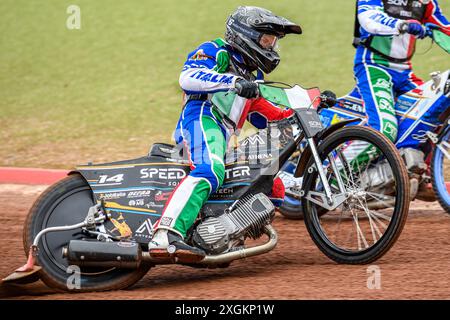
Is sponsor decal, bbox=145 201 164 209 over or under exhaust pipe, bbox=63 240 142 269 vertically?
over

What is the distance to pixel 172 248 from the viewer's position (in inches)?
216

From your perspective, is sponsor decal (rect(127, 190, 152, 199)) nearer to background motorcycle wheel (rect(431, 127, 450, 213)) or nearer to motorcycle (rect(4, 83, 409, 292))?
motorcycle (rect(4, 83, 409, 292))

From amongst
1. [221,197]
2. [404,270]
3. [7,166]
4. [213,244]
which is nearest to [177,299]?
[213,244]

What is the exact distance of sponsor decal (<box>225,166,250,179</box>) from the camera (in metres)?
5.85

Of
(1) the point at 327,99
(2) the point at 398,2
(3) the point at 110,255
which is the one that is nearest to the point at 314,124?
(1) the point at 327,99

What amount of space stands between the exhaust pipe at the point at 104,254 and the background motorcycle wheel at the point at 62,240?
5.6 inches

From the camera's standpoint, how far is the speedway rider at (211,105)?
18.2 ft

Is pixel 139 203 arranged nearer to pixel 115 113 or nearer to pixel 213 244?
pixel 213 244

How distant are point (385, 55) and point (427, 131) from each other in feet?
2.61

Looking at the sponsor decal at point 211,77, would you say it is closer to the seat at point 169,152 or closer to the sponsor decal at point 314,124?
the seat at point 169,152

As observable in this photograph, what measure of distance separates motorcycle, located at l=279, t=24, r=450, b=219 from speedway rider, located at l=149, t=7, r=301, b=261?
1.42m

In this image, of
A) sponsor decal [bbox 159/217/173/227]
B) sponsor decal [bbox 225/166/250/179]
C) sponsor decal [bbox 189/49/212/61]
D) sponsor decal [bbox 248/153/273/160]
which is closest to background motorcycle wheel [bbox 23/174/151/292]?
sponsor decal [bbox 159/217/173/227]

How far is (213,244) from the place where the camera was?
563 centimetres

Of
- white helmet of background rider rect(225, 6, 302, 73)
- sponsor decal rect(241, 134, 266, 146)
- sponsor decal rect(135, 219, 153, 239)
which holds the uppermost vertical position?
white helmet of background rider rect(225, 6, 302, 73)
